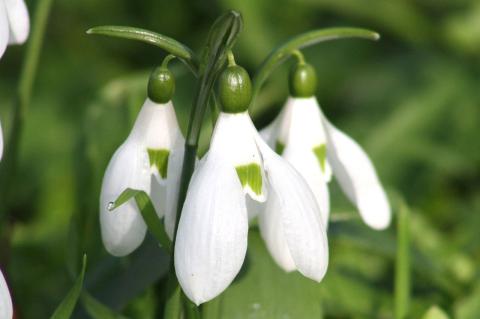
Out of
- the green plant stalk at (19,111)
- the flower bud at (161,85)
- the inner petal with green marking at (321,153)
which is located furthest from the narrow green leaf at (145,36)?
the green plant stalk at (19,111)

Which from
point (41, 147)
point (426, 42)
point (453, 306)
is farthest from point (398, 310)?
point (426, 42)

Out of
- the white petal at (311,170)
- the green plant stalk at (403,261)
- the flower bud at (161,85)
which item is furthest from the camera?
the green plant stalk at (403,261)

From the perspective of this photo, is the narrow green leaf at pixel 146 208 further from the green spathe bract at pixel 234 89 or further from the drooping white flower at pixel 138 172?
the green spathe bract at pixel 234 89

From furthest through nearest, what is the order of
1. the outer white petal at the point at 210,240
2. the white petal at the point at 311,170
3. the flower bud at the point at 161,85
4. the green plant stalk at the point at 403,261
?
the green plant stalk at the point at 403,261
the white petal at the point at 311,170
the flower bud at the point at 161,85
the outer white petal at the point at 210,240

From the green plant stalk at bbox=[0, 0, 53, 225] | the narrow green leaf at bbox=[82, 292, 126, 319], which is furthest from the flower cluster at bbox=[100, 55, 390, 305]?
the green plant stalk at bbox=[0, 0, 53, 225]

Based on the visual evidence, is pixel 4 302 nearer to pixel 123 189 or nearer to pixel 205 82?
pixel 123 189

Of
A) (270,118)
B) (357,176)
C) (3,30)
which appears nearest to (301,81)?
(357,176)

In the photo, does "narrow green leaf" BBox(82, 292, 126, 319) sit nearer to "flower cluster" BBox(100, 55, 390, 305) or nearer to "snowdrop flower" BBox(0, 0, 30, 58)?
"flower cluster" BBox(100, 55, 390, 305)

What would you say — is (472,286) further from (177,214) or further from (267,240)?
(177,214)
